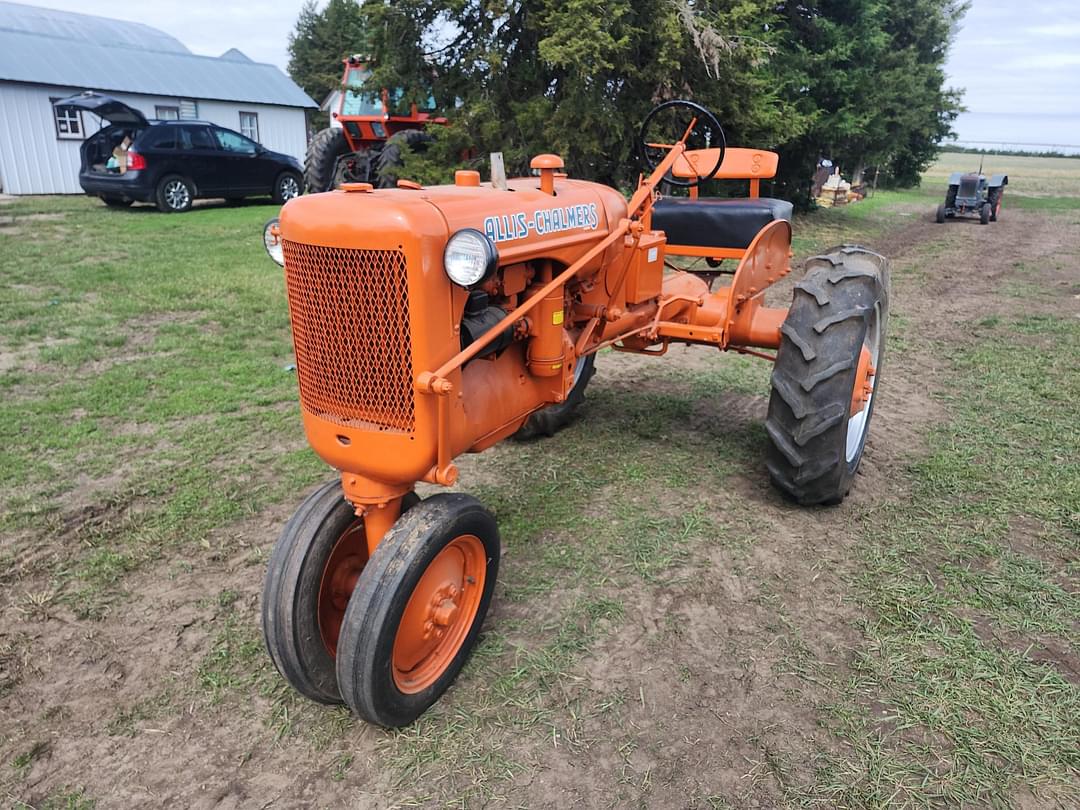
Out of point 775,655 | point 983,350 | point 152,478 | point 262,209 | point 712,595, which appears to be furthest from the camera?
point 262,209

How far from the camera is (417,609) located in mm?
2529

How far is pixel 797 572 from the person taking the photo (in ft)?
11.0

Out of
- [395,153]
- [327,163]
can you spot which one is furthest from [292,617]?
[327,163]

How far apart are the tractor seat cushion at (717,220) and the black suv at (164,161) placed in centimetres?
1169

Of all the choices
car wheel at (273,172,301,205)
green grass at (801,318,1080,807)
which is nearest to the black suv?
car wheel at (273,172,301,205)

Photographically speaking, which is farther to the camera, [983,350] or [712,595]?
[983,350]

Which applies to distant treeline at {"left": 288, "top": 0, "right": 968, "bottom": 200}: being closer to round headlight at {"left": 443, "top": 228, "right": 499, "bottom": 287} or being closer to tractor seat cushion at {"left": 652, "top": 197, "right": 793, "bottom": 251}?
tractor seat cushion at {"left": 652, "top": 197, "right": 793, "bottom": 251}

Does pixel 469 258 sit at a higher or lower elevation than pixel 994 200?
higher

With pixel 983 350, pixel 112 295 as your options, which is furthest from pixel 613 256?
pixel 112 295

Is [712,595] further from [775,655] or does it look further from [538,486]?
[538,486]

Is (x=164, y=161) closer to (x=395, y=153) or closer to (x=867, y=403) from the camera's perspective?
(x=395, y=153)

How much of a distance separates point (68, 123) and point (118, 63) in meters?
2.82

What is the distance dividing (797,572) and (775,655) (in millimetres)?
607

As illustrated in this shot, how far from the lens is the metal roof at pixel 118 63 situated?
1791 centimetres
